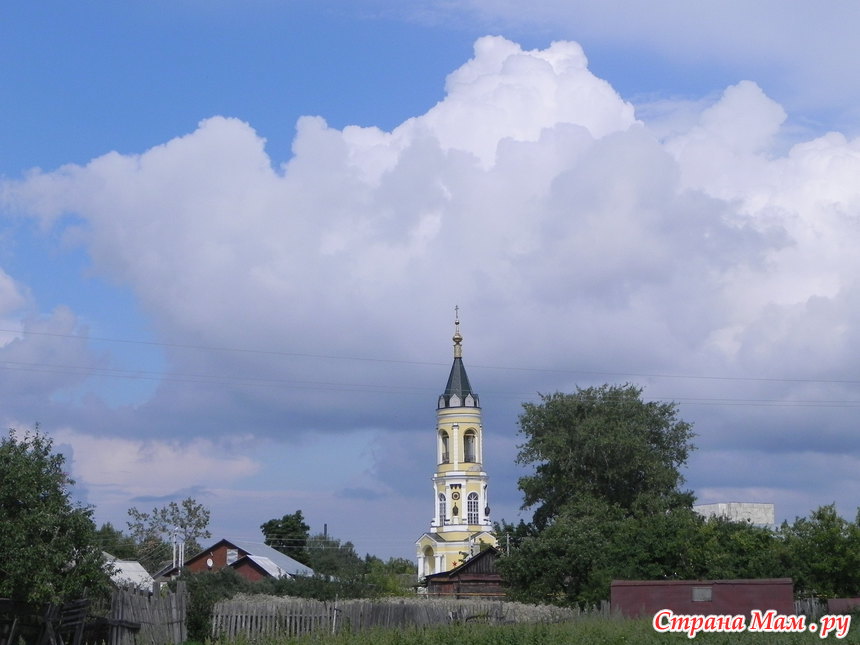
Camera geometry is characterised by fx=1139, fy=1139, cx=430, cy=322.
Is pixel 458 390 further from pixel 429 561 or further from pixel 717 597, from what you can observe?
pixel 717 597

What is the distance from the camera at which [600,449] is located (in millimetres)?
59125

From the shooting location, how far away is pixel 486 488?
102 m

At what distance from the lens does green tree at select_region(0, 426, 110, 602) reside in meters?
24.6

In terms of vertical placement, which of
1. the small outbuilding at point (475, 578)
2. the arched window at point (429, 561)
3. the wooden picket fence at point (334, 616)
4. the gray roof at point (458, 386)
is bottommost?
the wooden picket fence at point (334, 616)

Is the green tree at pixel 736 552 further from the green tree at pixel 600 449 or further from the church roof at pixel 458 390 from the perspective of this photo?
the church roof at pixel 458 390

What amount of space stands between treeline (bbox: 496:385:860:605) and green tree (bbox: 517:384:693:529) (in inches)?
2.3

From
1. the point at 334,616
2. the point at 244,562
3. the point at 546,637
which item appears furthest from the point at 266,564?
the point at 546,637

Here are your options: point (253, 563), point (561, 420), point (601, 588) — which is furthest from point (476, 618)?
point (253, 563)

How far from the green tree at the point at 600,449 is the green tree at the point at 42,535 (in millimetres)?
35916

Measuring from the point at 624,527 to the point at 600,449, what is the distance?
10.3m

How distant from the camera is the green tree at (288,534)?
4085 inches

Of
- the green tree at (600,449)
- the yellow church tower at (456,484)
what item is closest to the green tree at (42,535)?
the green tree at (600,449)

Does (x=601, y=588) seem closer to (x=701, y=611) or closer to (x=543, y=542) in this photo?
(x=543, y=542)

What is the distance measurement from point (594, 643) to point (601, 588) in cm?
2533
